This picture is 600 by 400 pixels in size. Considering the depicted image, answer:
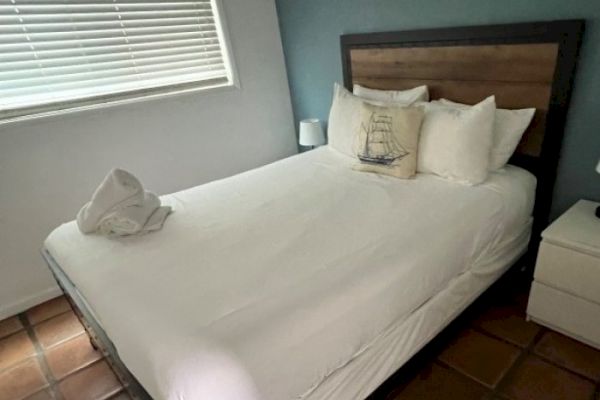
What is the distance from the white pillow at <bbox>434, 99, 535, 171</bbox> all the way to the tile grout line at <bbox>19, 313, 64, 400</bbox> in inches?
91.5

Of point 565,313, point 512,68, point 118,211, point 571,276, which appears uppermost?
point 512,68

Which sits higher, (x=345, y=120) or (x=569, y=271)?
(x=345, y=120)

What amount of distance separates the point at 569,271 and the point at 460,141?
0.70 meters

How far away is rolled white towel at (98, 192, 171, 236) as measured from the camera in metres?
1.64

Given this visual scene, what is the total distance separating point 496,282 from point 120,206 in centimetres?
180

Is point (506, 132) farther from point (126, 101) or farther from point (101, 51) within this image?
point (101, 51)

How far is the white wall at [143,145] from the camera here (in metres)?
2.23

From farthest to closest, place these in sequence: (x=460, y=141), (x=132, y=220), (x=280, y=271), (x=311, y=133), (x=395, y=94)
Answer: (x=311, y=133) → (x=395, y=94) → (x=460, y=141) → (x=132, y=220) → (x=280, y=271)

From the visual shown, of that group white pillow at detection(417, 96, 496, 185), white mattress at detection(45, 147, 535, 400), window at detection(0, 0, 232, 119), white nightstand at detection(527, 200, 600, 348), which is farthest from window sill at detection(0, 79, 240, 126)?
white nightstand at detection(527, 200, 600, 348)

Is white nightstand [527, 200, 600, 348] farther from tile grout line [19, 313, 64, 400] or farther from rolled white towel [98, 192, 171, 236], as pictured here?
tile grout line [19, 313, 64, 400]

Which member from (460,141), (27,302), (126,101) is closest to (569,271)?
(460,141)

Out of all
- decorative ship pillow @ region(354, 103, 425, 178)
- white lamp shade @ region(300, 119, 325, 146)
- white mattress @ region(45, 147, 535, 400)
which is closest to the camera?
white mattress @ region(45, 147, 535, 400)

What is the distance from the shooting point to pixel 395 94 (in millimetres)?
2275

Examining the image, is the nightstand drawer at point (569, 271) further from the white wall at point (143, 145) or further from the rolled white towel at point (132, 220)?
the white wall at point (143, 145)
